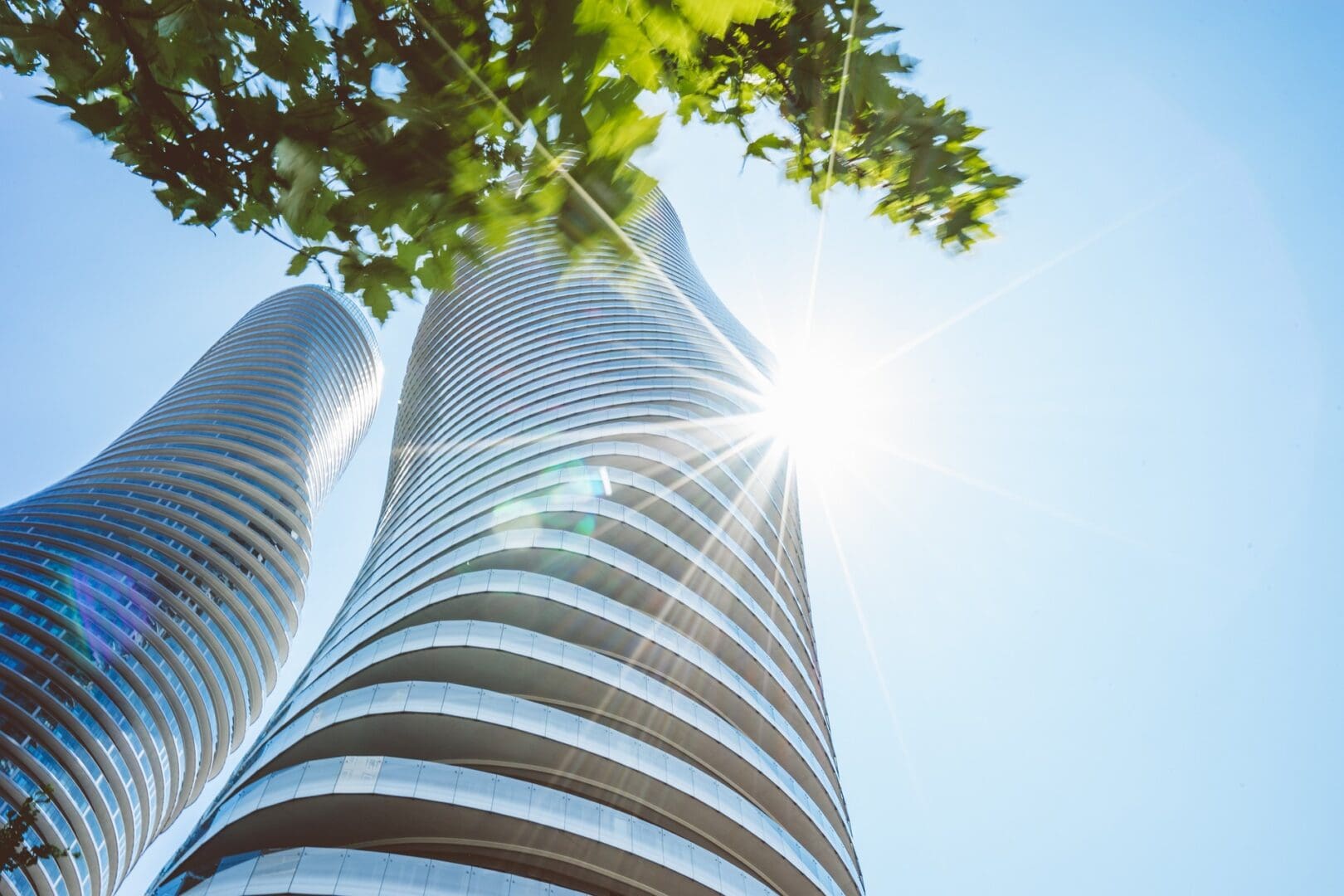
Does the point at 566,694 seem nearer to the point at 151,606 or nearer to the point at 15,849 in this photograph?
the point at 15,849

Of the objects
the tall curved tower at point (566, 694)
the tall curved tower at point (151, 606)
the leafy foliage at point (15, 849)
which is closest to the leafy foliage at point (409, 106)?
the tall curved tower at point (566, 694)

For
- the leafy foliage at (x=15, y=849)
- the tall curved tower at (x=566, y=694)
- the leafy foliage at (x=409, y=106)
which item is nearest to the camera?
the leafy foliage at (x=409, y=106)

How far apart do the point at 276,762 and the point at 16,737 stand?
56.0m

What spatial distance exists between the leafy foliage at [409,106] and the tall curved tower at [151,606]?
68008mm

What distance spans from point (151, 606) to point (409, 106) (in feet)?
275

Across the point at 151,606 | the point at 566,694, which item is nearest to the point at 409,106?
the point at 566,694

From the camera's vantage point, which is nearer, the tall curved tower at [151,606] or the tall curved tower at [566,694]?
the tall curved tower at [566,694]

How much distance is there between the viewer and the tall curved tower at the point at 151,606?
61.5 meters

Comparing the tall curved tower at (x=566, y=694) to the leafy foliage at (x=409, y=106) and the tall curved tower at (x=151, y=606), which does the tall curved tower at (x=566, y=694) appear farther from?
the tall curved tower at (x=151, y=606)

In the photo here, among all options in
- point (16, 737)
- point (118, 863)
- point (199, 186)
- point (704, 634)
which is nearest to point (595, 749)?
point (704, 634)

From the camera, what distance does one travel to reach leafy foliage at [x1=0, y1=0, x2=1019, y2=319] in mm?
3582

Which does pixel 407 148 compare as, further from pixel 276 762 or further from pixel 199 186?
pixel 276 762

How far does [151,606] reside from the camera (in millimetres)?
71750

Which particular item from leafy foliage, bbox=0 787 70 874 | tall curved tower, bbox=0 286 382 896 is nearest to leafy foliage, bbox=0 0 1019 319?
leafy foliage, bbox=0 787 70 874
